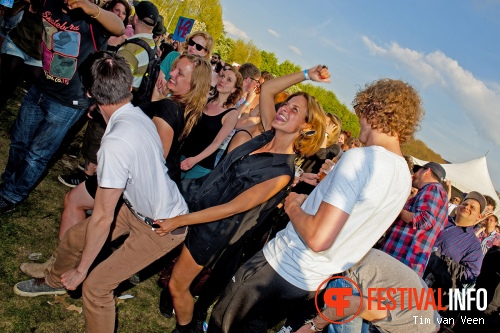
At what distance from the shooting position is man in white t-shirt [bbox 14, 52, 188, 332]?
1.99 metres

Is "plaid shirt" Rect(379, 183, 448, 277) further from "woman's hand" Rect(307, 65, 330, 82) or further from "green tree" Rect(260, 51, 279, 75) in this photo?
"green tree" Rect(260, 51, 279, 75)

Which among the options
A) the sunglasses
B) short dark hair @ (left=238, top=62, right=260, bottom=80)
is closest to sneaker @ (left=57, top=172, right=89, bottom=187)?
the sunglasses

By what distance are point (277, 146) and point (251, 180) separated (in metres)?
0.39

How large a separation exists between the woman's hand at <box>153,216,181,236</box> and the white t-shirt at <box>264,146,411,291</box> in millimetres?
666

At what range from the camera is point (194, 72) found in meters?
2.90

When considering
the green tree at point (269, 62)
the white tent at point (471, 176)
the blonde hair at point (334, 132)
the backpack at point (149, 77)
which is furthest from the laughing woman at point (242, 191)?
the green tree at point (269, 62)

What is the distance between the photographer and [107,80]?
85.6 inches

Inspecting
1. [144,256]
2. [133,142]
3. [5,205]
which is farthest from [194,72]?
[5,205]

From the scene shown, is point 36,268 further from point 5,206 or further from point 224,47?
point 224,47

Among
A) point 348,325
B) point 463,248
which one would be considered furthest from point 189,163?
point 463,248

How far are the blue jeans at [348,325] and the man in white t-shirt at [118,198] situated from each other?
3.94 feet

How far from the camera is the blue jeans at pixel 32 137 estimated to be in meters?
3.42

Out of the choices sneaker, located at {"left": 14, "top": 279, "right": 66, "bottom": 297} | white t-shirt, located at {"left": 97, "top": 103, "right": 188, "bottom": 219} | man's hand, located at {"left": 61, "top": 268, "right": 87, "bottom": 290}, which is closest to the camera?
white t-shirt, located at {"left": 97, "top": 103, "right": 188, "bottom": 219}

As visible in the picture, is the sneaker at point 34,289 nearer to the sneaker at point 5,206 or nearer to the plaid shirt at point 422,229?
the sneaker at point 5,206
